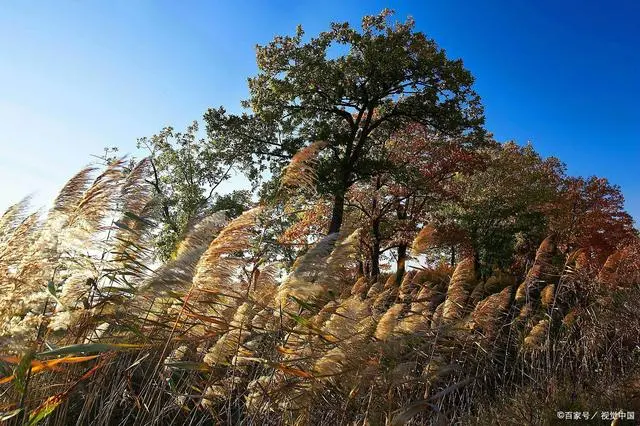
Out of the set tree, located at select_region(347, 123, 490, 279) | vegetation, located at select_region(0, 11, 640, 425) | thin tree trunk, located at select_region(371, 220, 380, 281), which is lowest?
vegetation, located at select_region(0, 11, 640, 425)

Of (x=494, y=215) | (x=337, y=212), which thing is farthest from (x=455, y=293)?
(x=494, y=215)

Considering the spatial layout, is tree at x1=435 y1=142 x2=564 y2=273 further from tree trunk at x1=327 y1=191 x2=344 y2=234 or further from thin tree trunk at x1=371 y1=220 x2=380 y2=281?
tree trunk at x1=327 y1=191 x2=344 y2=234

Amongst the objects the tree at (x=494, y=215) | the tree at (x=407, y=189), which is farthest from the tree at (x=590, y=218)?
the tree at (x=407, y=189)

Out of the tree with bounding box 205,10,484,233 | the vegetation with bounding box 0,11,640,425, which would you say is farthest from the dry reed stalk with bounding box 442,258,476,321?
the tree with bounding box 205,10,484,233

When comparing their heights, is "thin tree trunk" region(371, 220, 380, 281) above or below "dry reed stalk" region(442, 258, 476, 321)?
above

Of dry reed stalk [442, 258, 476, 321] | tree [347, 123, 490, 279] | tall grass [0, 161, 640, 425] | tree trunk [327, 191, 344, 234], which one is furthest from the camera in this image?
tree [347, 123, 490, 279]

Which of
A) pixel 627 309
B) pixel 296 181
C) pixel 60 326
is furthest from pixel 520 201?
pixel 60 326

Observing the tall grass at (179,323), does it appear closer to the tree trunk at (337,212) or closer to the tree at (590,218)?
the tree trunk at (337,212)

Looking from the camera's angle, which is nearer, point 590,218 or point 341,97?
point 341,97

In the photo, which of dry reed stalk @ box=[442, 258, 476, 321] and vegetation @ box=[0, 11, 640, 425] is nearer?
vegetation @ box=[0, 11, 640, 425]

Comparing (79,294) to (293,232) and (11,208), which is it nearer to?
(11,208)

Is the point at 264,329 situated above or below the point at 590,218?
below

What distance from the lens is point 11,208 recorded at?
3.62 metres

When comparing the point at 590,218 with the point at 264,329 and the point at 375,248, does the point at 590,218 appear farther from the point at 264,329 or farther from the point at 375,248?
the point at 264,329
